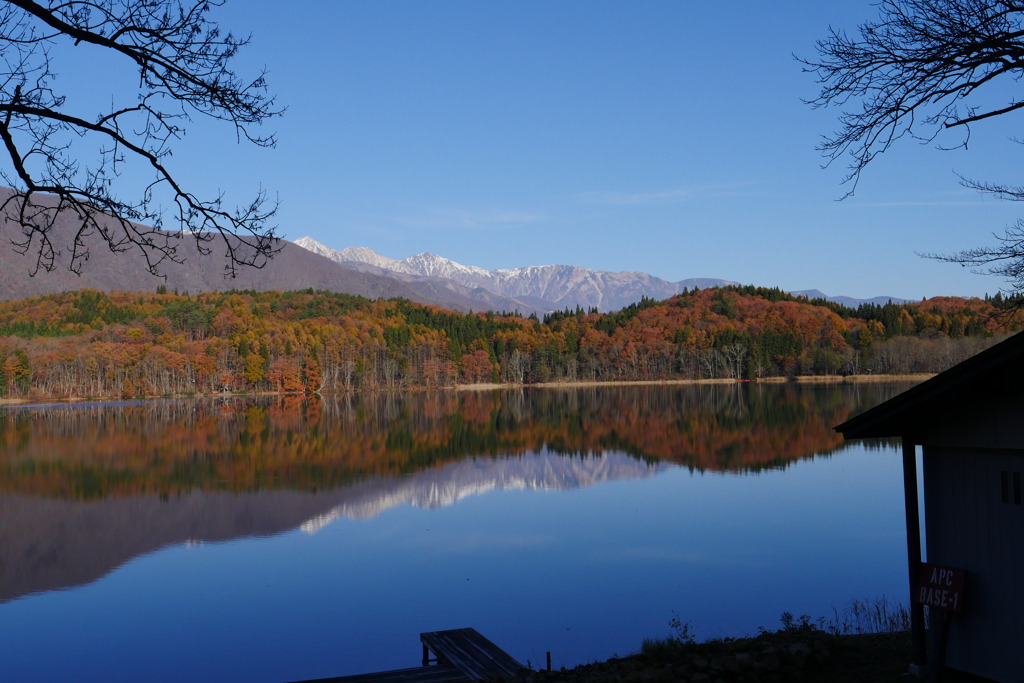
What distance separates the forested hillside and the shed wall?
4465 inches

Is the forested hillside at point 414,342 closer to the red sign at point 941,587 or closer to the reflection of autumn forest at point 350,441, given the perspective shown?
the reflection of autumn forest at point 350,441

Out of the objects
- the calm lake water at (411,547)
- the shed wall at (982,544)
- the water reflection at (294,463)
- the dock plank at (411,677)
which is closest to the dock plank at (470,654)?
the dock plank at (411,677)

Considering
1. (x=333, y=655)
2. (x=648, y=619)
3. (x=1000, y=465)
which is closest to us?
(x=1000, y=465)

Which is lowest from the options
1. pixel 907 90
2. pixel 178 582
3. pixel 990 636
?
pixel 178 582

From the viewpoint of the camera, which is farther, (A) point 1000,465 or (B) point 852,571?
(B) point 852,571

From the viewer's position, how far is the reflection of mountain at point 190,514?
19750 mm

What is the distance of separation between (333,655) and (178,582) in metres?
6.59

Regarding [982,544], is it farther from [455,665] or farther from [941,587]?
[455,665]

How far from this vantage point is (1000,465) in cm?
727

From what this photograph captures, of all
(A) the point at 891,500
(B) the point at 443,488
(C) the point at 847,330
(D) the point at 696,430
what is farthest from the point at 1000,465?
(C) the point at 847,330

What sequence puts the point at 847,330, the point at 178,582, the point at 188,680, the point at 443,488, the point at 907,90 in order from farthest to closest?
the point at 847,330, the point at 443,488, the point at 178,582, the point at 188,680, the point at 907,90

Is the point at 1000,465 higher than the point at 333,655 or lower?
higher

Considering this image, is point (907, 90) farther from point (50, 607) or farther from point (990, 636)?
point (50, 607)

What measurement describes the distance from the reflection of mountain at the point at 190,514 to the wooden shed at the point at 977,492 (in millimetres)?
16269
